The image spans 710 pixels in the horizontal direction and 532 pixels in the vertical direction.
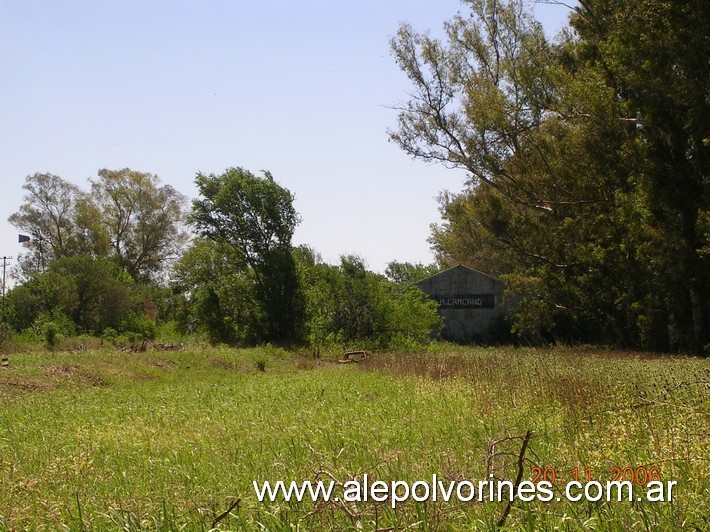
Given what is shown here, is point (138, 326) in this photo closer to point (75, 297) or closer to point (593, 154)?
point (75, 297)

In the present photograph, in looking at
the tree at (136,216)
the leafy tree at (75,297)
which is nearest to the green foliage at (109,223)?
the tree at (136,216)

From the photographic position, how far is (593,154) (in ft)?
83.4

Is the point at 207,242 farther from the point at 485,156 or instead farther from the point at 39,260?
the point at 39,260

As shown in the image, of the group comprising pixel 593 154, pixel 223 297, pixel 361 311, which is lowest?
pixel 361 311

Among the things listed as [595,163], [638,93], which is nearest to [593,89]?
[638,93]

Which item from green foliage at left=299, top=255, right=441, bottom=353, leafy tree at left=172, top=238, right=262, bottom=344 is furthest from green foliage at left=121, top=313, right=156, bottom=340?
green foliage at left=299, top=255, right=441, bottom=353

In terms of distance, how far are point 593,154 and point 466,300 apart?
700 inches

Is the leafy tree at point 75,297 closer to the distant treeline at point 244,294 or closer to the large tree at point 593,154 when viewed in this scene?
the distant treeline at point 244,294

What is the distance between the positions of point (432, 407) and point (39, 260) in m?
57.0

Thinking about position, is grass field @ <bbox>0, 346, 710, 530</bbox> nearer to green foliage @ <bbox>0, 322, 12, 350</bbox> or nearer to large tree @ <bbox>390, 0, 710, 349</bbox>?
large tree @ <bbox>390, 0, 710, 349</bbox>

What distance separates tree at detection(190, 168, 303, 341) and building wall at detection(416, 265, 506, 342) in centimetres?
977

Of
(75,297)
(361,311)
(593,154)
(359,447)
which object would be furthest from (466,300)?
(359,447)

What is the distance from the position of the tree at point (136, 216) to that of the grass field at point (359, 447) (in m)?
49.3

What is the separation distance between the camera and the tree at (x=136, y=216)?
62.3 metres
